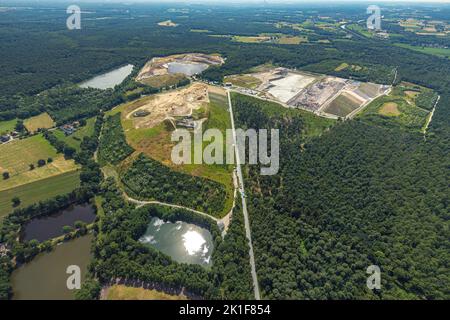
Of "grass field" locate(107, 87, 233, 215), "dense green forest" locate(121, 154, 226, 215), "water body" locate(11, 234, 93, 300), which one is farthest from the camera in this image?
"grass field" locate(107, 87, 233, 215)

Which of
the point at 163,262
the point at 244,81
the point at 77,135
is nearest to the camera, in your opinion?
the point at 163,262

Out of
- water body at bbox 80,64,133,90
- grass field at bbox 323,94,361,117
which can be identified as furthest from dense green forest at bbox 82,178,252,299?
water body at bbox 80,64,133,90

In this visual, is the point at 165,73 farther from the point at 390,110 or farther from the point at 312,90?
the point at 390,110

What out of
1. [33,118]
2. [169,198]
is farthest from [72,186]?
[33,118]

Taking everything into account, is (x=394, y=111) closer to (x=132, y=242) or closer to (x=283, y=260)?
(x=283, y=260)

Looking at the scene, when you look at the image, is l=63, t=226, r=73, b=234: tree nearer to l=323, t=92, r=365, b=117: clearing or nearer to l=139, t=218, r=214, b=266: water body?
l=139, t=218, r=214, b=266: water body

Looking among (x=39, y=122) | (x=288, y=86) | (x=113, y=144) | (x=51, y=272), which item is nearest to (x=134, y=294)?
(x=51, y=272)

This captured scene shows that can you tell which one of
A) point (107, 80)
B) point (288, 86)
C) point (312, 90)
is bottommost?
point (312, 90)

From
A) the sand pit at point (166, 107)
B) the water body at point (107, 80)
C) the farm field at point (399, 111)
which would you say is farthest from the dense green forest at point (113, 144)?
the farm field at point (399, 111)
